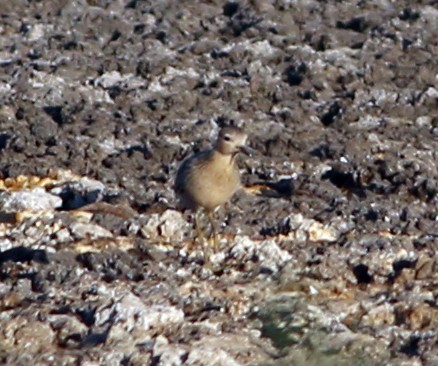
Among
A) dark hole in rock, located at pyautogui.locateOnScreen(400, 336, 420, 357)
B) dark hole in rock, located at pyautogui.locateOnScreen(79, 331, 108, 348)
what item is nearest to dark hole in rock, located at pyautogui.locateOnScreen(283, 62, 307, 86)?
dark hole in rock, located at pyautogui.locateOnScreen(400, 336, 420, 357)

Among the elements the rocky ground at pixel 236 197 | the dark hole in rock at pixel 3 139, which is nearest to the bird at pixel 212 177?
the rocky ground at pixel 236 197

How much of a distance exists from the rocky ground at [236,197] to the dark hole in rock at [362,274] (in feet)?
0.14

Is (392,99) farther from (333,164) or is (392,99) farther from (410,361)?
(410,361)

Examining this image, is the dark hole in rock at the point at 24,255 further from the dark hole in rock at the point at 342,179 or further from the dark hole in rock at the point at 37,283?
the dark hole in rock at the point at 342,179

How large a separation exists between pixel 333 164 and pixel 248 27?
3.61 meters

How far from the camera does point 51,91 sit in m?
13.2

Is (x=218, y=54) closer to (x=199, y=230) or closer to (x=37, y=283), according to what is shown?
(x=199, y=230)

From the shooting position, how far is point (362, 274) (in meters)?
9.53

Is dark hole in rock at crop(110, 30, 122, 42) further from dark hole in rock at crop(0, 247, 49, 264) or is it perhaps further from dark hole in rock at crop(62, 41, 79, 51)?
dark hole in rock at crop(0, 247, 49, 264)

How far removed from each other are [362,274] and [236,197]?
1689 mm

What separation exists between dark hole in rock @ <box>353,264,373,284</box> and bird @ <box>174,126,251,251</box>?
48.1 inches

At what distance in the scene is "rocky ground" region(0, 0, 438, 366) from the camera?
8.56 metres

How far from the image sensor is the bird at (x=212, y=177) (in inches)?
417

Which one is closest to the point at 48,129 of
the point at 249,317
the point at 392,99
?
the point at 392,99
